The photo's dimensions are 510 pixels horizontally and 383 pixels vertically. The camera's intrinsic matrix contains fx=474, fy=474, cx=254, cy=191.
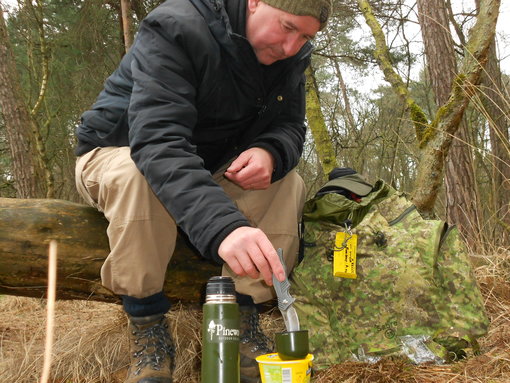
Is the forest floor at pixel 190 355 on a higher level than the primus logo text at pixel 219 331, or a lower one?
lower

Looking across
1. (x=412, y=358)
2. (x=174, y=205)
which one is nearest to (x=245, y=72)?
(x=174, y=205)

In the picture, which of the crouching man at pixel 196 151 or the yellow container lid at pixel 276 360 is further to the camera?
the crouching man at pixel 196 151

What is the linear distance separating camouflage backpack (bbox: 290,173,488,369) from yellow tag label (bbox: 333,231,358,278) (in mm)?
47

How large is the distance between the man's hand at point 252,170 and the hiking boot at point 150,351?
671 mm

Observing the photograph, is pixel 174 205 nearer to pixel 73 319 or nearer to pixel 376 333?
pixel 376 333

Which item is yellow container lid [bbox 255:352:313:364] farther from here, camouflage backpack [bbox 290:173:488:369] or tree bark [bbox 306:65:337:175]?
tree bark [bbox 306:65:337:175]

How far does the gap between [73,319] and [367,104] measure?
5.49 m

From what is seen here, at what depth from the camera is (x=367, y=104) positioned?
732 cm

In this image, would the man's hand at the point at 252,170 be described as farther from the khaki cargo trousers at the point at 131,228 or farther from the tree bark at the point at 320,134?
the tree bark at the point at 320,134

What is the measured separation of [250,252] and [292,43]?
1.00m

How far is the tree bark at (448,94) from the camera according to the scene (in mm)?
4871

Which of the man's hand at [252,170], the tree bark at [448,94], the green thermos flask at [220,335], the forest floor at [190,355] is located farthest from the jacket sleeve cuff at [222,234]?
the tree bark at [448,94]

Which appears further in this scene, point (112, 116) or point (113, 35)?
point (113, 35)

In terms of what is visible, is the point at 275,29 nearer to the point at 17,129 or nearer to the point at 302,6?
the point at 302,6
